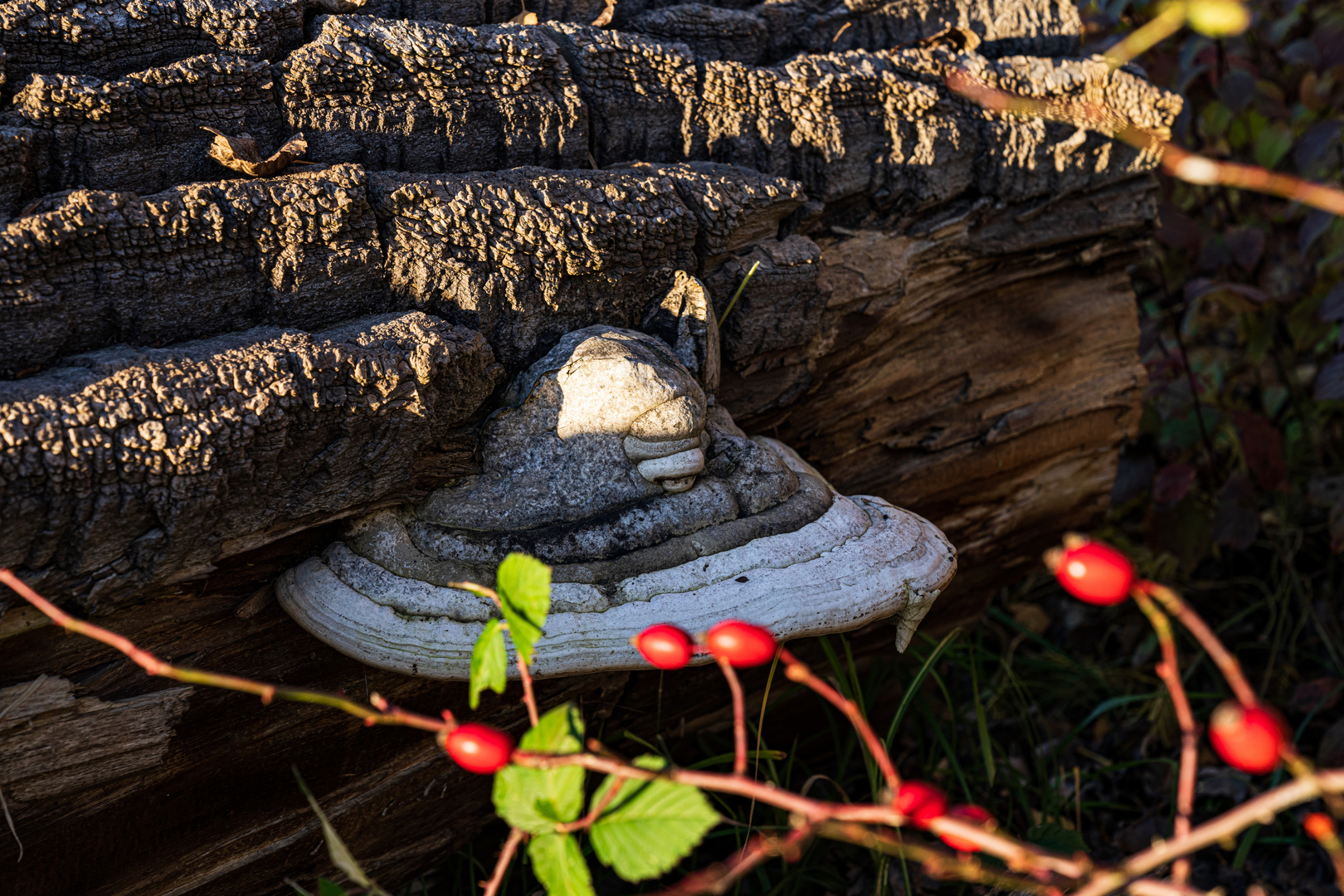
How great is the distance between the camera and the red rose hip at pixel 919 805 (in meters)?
1.01

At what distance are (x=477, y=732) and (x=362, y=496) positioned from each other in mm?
915

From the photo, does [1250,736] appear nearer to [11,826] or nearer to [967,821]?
[967,821]

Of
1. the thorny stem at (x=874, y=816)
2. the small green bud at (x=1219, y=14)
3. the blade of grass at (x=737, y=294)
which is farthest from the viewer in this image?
the blade of grass at (x=737, y=294)

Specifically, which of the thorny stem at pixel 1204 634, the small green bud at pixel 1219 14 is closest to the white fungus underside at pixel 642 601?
the thorny stem at pixel 1204 634

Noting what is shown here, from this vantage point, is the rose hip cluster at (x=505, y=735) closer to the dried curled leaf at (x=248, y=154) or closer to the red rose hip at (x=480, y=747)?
the red rose hip at (x=480, y=747)

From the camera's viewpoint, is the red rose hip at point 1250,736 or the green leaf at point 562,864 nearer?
the red rose hip at point 1250,736

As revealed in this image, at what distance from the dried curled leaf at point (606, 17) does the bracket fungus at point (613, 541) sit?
93cm

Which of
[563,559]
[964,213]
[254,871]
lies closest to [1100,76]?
[964,213]

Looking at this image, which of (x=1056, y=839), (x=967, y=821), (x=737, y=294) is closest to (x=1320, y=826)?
(x=967, y=821)

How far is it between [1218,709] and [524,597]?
2.52 feet

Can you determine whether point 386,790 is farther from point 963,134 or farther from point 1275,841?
point 1275,841

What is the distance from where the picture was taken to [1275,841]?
119 inches

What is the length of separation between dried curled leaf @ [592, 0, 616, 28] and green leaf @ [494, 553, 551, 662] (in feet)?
5.82

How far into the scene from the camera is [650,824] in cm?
111
